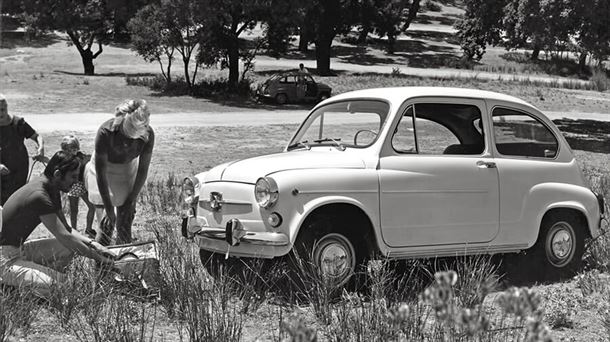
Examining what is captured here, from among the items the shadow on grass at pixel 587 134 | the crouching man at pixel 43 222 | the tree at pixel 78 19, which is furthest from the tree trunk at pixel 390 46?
the crouching man at pixel 43 222

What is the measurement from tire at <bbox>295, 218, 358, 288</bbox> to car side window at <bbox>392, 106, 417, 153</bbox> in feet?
3.40

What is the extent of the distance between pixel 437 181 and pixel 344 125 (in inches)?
45.3

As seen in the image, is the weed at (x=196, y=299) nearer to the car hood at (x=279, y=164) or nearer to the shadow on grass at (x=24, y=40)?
the car hood at (x=279, y=164)

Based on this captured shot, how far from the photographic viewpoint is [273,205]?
21.0 feet

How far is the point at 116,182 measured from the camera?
313 inches

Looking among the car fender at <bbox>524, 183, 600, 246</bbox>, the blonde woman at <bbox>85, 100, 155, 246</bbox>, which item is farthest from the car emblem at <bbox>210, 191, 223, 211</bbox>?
the car fender at <bbox>524, 183, 600, 246</bbox>

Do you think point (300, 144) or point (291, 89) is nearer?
point (300, 144)

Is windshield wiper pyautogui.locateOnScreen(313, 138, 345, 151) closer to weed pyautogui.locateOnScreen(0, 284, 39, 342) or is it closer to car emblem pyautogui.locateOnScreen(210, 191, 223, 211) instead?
car emblem pyautogui.locateOnScreen(210, 191, 223, 211)

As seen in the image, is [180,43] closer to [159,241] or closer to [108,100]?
[108,100]

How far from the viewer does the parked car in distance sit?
33531 millimetres

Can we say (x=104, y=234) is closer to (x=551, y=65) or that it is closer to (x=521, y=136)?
(x=521, y=136)

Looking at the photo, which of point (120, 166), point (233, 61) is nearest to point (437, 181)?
point (120, 166)

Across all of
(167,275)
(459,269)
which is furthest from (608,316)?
(167,275)

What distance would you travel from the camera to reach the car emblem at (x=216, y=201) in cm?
689
